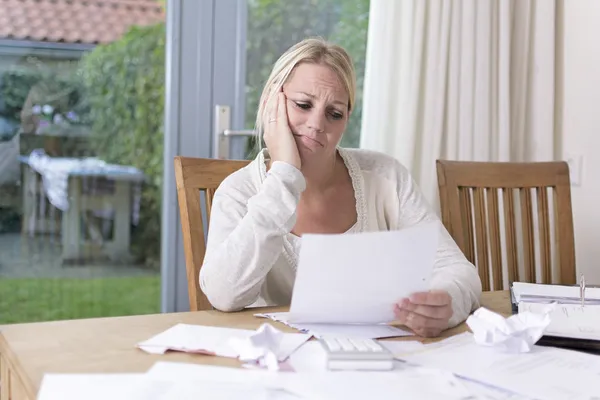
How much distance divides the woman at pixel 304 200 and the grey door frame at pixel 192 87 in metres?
0.85

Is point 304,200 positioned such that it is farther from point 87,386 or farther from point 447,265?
point 87,386

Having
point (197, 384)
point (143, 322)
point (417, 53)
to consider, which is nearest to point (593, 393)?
point (197, 384)

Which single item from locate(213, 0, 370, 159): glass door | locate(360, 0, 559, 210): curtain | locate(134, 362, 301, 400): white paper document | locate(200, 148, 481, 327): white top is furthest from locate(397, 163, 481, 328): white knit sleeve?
locate(213, 0, 370, 159): glass door

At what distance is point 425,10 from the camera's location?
2.46 meters

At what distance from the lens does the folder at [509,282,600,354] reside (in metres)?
1.11

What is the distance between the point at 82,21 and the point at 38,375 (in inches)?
65.5

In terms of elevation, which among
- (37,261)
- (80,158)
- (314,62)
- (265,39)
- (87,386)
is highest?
(265,39)

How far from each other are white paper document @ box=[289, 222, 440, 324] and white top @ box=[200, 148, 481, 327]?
170 mm

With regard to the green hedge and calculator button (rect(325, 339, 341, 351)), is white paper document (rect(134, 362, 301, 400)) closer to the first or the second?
calculator button (rect(325, 339, 341, 351))

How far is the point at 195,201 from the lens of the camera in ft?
5.08

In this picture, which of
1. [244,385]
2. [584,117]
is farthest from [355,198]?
[584,117]

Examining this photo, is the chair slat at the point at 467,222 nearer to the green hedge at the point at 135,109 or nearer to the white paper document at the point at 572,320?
the white paper document at the point at 572,320

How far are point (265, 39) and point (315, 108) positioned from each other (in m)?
1.11

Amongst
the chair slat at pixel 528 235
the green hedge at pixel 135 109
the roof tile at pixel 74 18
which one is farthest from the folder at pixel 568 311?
the roof tile at pixel 74 18
